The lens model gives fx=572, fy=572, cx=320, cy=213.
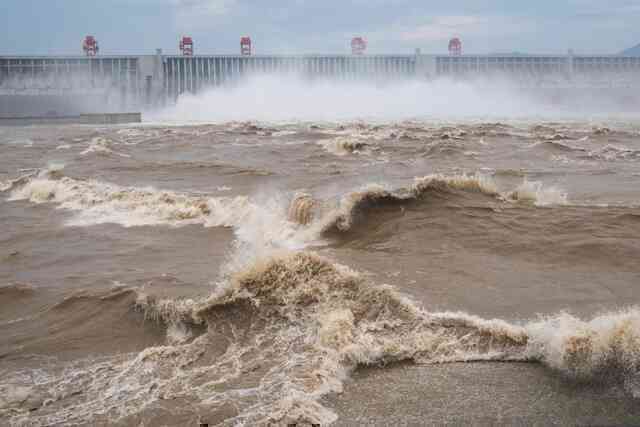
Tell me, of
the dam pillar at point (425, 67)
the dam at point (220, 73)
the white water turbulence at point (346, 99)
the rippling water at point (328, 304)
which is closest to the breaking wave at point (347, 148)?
the rippling water at point (328, 304)

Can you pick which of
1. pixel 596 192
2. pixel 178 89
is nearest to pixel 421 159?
pixel 596 192

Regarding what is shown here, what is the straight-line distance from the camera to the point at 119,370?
411 centimetres

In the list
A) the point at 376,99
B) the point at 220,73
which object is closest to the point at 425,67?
the point at 376,99

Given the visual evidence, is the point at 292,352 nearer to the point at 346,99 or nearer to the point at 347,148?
the point at 347,148

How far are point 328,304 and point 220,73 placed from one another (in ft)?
148

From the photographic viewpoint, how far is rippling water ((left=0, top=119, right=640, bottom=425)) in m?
3.55

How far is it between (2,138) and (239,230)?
22.3 meters

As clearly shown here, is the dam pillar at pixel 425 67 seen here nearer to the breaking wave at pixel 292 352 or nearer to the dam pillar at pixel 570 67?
the dam pillar at pixel 570 67

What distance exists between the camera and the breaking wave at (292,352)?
3561 millimetres

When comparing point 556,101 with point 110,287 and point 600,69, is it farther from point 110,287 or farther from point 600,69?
point 110,287

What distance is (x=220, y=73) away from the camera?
155ft

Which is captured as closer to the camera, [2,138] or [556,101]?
[2,138]

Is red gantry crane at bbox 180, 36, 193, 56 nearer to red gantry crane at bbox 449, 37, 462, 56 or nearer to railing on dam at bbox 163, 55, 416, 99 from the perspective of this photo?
railing on dam at bbox 163, 55, 416, 99

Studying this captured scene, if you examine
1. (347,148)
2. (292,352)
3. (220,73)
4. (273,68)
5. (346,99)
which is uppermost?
(273,68)
